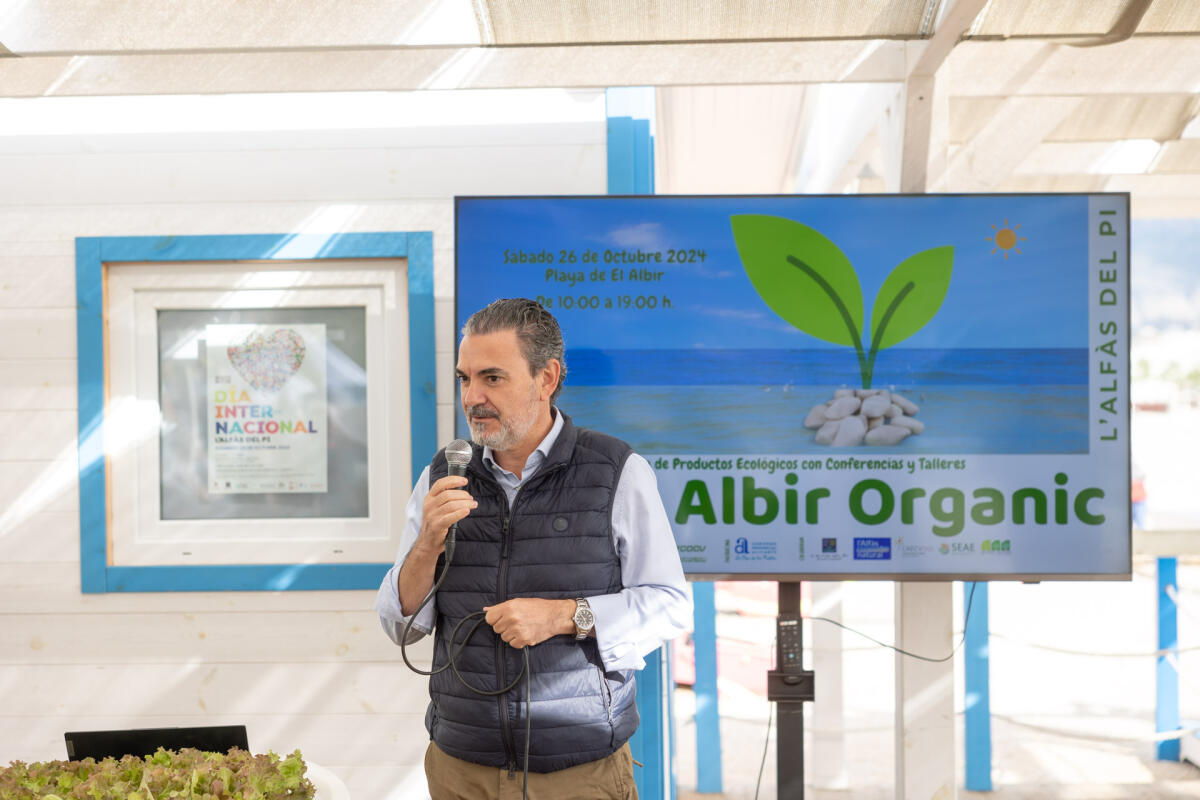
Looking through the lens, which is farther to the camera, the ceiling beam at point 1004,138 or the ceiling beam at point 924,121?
the ceiling beam at point 1004,138

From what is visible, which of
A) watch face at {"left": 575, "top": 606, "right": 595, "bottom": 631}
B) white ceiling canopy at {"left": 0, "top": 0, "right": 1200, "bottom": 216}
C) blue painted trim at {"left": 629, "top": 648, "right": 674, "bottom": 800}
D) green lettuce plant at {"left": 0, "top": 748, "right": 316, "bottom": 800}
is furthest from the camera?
blue painted trim at {"left": 629, "top": 648, "right": 674, "bottom": 800}

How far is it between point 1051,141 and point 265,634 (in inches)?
168

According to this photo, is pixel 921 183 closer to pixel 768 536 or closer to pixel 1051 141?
pixel 768 536

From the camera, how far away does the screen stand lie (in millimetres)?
2551

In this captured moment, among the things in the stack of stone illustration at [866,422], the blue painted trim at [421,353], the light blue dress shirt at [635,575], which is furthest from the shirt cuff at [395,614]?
the stack of stone illustration at [866,422]

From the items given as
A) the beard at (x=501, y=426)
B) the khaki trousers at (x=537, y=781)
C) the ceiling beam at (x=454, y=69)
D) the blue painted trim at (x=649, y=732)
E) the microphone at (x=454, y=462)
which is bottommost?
the blue painted trim at (x=649, y=732)

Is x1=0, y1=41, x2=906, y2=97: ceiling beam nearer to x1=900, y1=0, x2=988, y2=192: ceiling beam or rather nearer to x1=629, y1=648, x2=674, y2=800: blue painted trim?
x1=900, y1=0, x2=988, y2=192: ceiling beam

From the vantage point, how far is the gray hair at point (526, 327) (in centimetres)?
185

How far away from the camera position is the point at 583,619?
180 centimetres

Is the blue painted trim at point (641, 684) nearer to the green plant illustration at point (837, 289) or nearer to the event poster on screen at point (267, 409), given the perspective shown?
the green plant illustration at point (837, 289)

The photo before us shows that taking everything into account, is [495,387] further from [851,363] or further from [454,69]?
[454,69]

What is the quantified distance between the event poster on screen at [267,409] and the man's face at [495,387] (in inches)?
49.2

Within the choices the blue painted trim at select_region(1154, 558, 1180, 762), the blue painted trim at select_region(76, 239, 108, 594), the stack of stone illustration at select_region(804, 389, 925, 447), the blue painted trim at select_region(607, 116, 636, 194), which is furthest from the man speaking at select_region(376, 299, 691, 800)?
the blue painted trim at select_region(1154, 558, 1180, 762)

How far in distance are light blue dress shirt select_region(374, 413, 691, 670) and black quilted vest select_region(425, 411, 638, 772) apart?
0.03 meters
